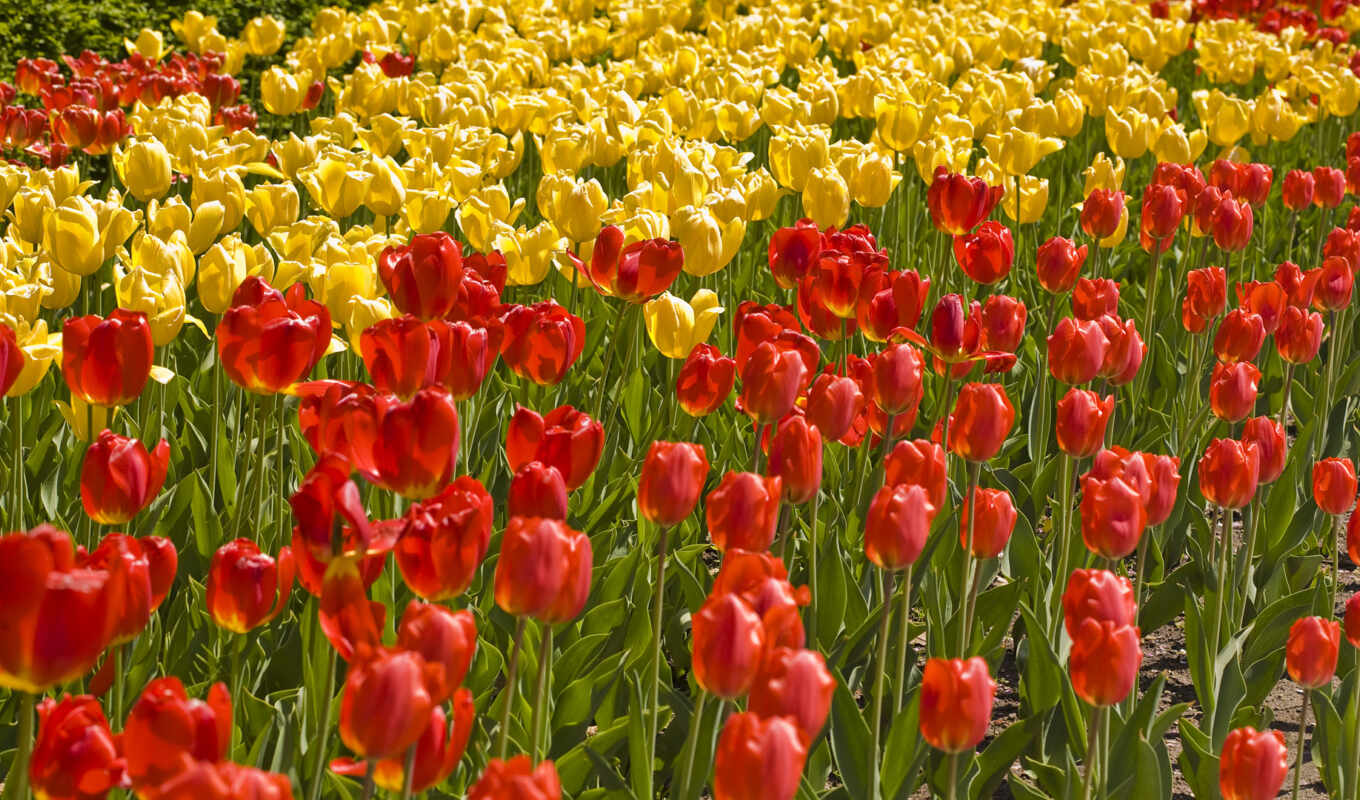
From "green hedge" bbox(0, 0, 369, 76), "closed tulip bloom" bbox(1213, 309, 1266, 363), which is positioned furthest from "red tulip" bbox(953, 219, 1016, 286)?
"green hedge" bbox(0, 0, 369, 76)

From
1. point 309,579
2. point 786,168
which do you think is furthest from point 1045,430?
point 309,579

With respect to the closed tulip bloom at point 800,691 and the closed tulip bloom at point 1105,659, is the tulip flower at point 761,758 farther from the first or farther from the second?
the closed tulip bloom at point 1105,659

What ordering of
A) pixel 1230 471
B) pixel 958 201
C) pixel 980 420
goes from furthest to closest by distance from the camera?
pixel 958 201 < pixel 1230 471 < pixel 980 420

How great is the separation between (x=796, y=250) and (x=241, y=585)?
5.36 ft

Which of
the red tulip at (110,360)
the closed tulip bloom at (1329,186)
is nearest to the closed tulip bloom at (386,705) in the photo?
the red tulip at (110,360)

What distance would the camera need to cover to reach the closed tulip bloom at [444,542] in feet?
4.81

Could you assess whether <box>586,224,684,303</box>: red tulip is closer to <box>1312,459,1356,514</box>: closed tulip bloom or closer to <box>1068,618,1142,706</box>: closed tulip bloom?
<box>1312,459,1356,514</box>: closed tulip bloom

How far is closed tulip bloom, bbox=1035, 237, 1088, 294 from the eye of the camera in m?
3.25

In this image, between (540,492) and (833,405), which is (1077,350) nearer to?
(833,405)

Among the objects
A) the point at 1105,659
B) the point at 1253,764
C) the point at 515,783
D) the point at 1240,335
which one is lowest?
the point at 1240,335

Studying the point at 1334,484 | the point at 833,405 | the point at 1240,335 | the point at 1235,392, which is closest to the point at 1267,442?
the point at 1334,484

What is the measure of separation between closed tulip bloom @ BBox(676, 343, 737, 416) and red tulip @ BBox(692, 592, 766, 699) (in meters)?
1.03

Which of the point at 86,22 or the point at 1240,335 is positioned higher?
the point at 1240,335

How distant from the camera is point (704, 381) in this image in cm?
236
